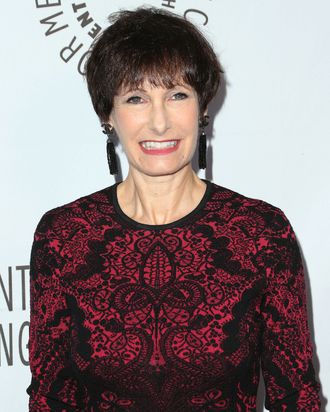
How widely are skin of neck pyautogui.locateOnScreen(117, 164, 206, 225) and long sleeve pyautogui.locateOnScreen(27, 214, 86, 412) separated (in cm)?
18

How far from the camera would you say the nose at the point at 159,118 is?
4.71 feet

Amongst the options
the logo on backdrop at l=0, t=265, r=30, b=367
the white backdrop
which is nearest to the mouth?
the white backdrop

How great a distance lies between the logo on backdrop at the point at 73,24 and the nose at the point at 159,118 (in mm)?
477

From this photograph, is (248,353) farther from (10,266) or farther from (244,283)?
(10,266)

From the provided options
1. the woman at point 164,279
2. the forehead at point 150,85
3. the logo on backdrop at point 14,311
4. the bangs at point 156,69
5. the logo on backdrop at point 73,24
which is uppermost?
the logo on backdrop at point 73,24

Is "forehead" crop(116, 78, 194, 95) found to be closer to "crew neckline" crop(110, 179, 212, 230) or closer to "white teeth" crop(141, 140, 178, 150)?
"white teeth" crop(141, 140, 178, 150)

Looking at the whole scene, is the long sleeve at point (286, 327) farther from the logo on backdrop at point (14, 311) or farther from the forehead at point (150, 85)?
the logo on backdrop at point (14, 311)

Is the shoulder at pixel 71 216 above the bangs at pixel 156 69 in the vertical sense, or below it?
below

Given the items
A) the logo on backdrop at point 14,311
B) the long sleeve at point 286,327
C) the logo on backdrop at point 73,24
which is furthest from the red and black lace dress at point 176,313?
the logo on backdrop at point 73,24

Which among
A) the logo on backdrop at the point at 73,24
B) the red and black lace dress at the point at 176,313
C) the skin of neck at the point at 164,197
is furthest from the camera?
the logo on backdrop at the point at 73,24

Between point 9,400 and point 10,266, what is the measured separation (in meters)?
0.34

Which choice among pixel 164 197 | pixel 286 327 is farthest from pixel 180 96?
pixel 286 327

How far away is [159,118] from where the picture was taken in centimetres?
144

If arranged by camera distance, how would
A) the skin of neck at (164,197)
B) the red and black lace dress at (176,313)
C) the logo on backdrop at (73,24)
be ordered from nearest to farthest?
the red and black lace dress at (176,313)
the skin of neck at (164,197)
the logo on backdrop at (73,24)
